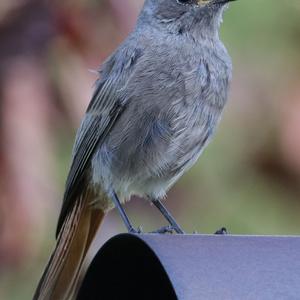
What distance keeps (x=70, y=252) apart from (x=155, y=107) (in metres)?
0.89

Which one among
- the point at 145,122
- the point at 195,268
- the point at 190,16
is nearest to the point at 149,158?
the point at 145,122

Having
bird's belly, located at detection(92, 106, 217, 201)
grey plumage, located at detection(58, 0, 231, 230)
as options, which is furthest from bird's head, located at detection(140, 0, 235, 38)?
bird's belly, located at detection(92, 106, 217, 201)

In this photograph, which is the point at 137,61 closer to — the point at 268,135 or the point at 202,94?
the point at 202,94

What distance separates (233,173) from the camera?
5.01 metres

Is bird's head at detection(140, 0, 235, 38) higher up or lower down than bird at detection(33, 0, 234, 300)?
higher up

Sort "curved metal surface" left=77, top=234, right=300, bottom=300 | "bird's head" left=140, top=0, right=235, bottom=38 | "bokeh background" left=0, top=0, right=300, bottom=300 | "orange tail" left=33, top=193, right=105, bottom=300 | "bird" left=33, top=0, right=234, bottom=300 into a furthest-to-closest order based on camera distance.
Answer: "bird's head" left=140, top=0, right=235, bottom=38, "bird" left=33, top=0, right=234, bottom=300, "orange tail" left=33, top=193, right=105, bottom=300, "bokeh background" left=0, top=0, right=300, bottom=300, "curved metal surface" left=77, top=234, right=300, bottom=300

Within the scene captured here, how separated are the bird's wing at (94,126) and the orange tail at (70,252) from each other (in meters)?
0.10

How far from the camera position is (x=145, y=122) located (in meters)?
5.04

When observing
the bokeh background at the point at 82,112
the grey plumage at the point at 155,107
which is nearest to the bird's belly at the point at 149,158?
the grey plumage at the point at 155,107

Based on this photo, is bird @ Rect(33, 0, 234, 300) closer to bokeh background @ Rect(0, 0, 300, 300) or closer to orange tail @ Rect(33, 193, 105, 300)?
orange tail @ Rect(33, 193, 105, 300)

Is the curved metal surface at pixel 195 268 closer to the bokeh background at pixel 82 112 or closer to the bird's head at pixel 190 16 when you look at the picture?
the bokeh background at pixel 82 112

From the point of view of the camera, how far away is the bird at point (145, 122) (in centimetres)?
497

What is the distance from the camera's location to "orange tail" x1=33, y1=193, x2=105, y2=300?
15.5 feet

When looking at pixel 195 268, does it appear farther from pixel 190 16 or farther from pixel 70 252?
pixel 190 16
